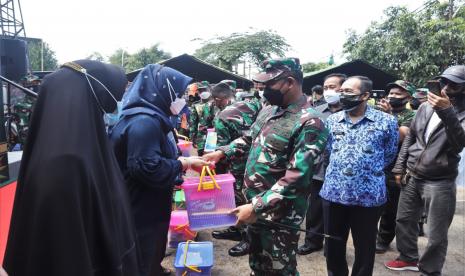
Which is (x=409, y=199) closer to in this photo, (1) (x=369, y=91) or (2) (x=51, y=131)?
(1) (x=369, y=91)

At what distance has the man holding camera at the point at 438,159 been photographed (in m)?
3.04

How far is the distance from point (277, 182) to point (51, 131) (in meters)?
1.43

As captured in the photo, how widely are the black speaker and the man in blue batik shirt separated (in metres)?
6.02

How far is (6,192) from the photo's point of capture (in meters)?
2.96

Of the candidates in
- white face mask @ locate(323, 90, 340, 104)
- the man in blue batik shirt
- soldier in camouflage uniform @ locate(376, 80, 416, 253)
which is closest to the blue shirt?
the man in blue batik shirt

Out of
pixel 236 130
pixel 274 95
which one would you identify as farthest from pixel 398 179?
pixel 274 95

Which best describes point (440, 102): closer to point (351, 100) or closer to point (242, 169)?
point (351, 100)

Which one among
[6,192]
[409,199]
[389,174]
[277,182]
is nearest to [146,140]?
[277,182]

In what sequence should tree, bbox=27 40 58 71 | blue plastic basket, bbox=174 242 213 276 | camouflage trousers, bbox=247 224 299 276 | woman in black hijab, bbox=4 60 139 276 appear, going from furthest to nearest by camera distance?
tree, bbox=27 40 58 71 → blue plastic basket, bbox=174 242 213 276 → camouflage trousers, bbox=247 224 299 276 → woman in black hijab, bbox=4 60 139 276

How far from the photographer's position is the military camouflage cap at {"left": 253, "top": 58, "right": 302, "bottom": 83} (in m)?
2.48

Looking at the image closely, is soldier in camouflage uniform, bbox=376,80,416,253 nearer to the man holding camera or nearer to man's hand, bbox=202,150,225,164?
the man holding camera

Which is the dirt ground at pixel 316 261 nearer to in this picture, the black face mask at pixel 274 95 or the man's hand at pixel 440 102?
the man's hand at pixel 440 102

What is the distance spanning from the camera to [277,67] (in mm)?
2496

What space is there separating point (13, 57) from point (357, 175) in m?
6.59
